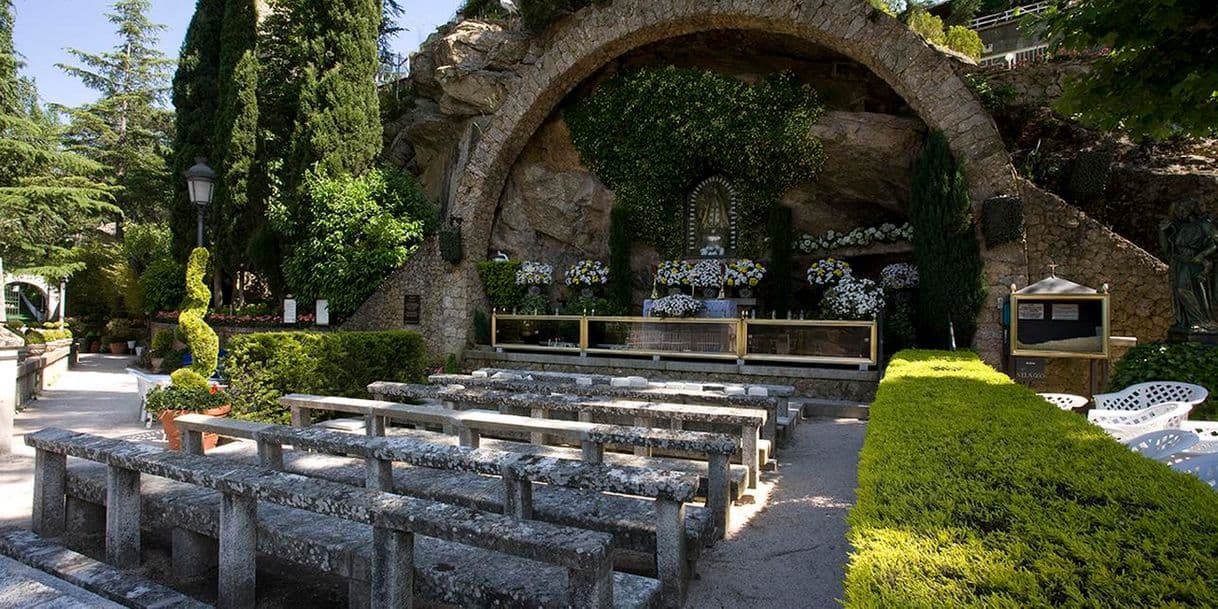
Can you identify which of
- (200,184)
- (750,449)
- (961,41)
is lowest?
(750,449)

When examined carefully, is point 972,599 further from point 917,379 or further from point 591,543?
point 917,379

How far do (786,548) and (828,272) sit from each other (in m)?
9.03

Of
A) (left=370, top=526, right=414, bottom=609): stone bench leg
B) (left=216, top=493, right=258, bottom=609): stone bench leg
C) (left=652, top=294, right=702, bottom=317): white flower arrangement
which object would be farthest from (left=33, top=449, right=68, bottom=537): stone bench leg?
(left=652, top=294, right=702, bottom=317): white flower arrangement

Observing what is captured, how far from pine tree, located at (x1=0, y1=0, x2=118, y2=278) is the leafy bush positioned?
171cm

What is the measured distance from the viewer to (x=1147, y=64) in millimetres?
4801

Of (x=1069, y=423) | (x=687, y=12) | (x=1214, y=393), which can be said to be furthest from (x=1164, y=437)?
(x=687, y=12)

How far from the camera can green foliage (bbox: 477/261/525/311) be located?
1347 cm

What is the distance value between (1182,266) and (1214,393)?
6.27 ft

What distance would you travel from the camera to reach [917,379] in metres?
5.28

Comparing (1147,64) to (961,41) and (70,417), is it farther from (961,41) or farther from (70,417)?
(70,417)

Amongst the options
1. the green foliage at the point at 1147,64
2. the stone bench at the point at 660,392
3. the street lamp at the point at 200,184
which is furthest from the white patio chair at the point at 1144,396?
the street lamp at the point at 200,184


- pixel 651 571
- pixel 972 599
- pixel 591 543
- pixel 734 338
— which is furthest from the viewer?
pixel 734 338

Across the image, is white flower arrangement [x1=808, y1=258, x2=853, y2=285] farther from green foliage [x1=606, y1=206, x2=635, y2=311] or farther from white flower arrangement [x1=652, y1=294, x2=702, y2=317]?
green foliage [x1=606, y1=206, x2=635, y2=311]

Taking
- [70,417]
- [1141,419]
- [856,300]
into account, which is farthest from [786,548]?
[70,417]
